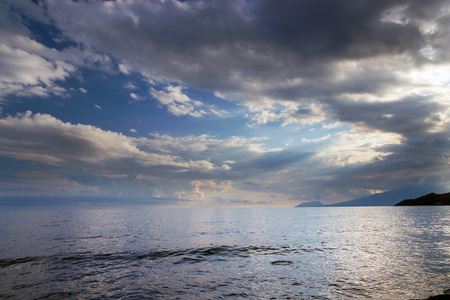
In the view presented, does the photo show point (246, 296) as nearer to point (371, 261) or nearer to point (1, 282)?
point (371, 261)

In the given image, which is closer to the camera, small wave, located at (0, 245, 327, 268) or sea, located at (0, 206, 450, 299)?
sea, located at (0, 206, 450, 299)

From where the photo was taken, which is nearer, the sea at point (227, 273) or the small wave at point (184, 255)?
the sea at point (227, 273)

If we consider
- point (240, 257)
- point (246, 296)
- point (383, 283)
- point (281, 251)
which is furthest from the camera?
point (281, 251)

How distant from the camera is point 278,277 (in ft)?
73.3

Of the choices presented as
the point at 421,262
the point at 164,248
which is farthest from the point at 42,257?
the point at 421,262

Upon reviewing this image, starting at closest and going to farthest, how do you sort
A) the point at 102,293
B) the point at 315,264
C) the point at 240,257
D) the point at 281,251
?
the point at 102,293
the point at 315,264
the point at 240,257
the point at 281,251

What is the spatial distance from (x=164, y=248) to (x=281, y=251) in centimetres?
1881

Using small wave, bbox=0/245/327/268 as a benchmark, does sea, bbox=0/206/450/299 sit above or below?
above

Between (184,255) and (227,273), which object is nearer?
(227,273)

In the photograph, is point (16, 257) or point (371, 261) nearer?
point (371, 261)

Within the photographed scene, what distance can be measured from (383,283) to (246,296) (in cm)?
1235

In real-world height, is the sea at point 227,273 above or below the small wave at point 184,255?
above

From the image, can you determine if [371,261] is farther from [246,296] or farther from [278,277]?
[246,296]

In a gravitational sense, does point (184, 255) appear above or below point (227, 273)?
below
